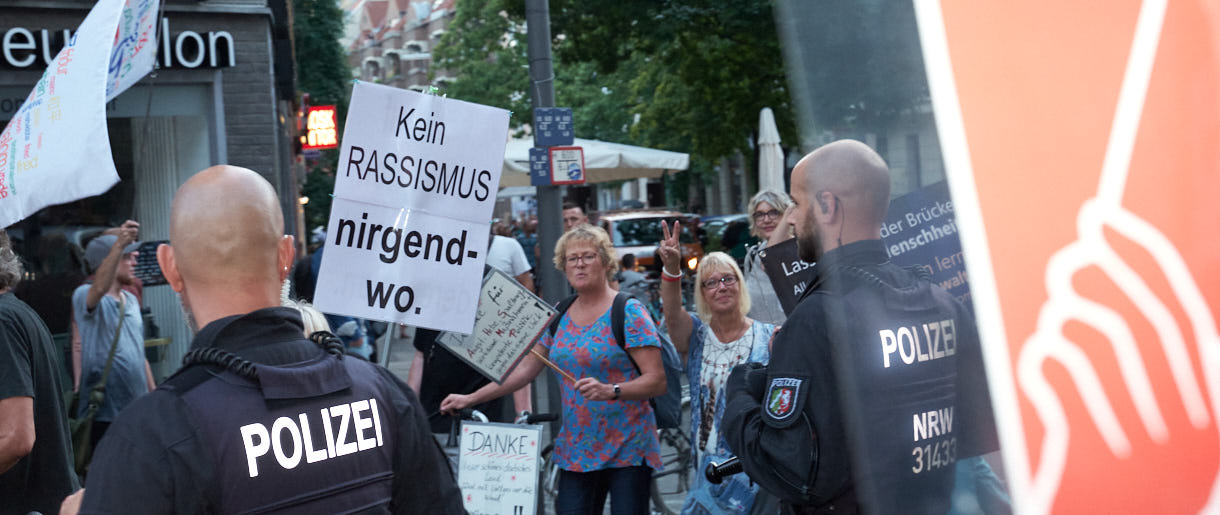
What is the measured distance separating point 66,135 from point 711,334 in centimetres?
270

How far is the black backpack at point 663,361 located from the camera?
17.0 ft

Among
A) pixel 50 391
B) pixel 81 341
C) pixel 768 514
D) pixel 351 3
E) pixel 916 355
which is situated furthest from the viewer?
pixel 351 3

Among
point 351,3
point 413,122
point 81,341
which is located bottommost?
point 81,341

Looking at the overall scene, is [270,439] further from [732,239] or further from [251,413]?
[732,239]

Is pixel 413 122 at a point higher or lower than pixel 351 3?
lower

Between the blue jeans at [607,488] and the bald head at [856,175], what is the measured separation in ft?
12.8

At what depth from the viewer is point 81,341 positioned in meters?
6.52

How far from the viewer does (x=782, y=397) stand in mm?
2357

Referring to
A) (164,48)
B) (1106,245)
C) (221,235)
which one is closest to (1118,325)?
(1106,245)

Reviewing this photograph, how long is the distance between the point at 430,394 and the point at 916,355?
17.6ft

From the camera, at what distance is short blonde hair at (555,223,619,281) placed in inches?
214

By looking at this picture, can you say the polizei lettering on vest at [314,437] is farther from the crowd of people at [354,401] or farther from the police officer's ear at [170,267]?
the police officer's ear at [170,267]

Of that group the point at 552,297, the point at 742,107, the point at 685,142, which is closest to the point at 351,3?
the point at 685,142

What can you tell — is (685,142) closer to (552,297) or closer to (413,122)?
(552,297)
